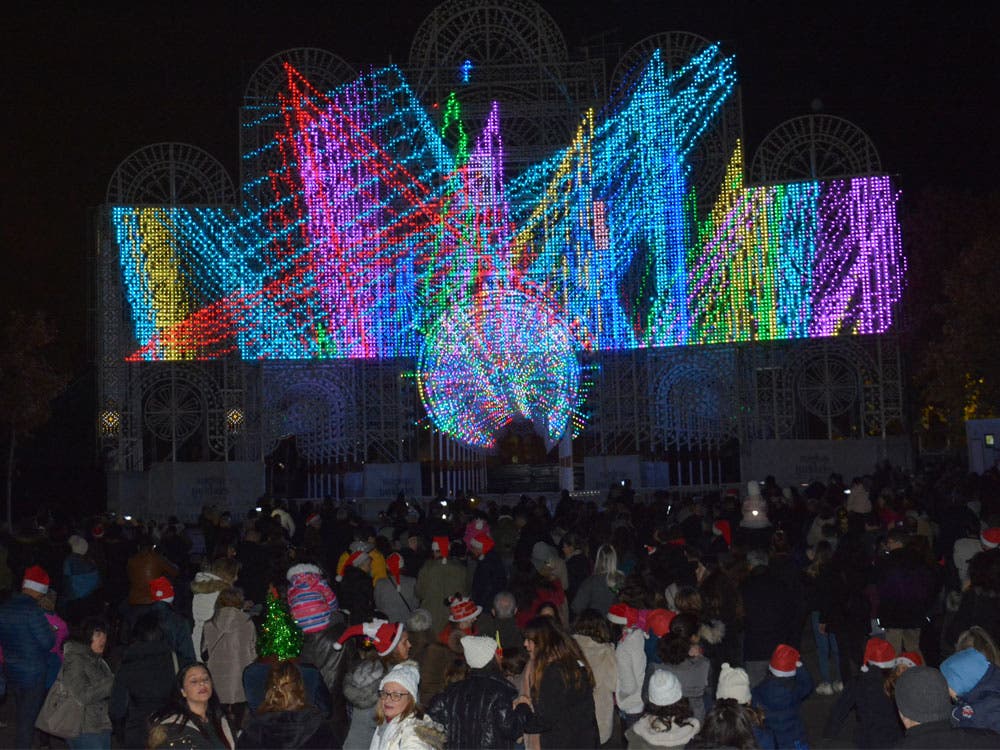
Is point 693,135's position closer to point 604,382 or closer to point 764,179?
point 764,179

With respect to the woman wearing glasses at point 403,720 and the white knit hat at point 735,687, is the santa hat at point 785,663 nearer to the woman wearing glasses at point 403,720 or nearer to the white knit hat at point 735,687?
the white knit hat at point 735,687

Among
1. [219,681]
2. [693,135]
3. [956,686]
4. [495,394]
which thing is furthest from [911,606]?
[693,135]

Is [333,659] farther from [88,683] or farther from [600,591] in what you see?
[600,591]

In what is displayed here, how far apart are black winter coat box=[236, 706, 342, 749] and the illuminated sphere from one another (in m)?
22.2

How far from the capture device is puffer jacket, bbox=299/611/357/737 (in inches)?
314

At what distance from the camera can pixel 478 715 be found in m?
6.49

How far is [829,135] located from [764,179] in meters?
1.86

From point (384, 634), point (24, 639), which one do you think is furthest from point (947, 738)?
point (24, 639)

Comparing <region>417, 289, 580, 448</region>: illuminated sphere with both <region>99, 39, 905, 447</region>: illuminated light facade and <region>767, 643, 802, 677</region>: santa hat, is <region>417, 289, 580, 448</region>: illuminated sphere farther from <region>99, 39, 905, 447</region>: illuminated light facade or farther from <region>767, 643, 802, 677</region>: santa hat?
<region>767, 643, 802, 677</region>: santa hat

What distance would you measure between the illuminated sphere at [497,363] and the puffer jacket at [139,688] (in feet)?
67.0

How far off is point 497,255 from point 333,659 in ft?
69.7

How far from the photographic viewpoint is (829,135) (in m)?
29.9

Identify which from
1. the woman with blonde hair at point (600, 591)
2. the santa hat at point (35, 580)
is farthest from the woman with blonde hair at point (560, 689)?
the santa hat at point (35, 580)

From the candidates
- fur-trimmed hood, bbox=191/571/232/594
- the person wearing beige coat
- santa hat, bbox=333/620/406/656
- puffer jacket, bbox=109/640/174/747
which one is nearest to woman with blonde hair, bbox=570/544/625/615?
the person wearing beige coat
